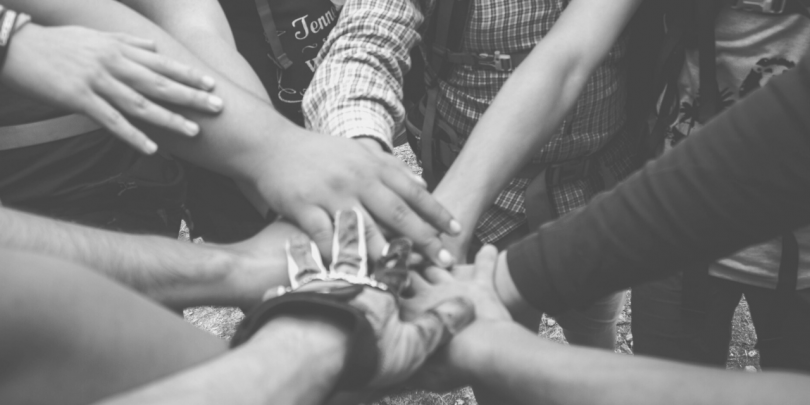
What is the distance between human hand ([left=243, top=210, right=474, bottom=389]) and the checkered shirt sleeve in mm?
291

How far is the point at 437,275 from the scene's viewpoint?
52.4 inches

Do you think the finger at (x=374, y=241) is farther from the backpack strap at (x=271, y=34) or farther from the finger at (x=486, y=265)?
the backpack strap at (x=271, y=34)

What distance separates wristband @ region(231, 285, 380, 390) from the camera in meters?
0.97

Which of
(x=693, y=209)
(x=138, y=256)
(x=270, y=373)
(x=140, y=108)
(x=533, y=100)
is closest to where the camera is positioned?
(x=270, y=373)

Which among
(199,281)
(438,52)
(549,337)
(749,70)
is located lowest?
(549,337)

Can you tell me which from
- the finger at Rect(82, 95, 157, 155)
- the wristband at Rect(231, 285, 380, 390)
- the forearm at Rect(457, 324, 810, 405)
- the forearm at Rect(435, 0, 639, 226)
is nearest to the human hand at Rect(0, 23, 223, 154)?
the finger at Rect(82, 95, 157, 155)

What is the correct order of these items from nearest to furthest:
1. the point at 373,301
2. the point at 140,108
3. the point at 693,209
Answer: the point at 693,209 → the point at 373,301 → the point at 140,108

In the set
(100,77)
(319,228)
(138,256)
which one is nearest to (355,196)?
(319,228)

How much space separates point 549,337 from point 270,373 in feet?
6.61

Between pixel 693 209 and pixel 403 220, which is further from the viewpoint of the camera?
pixel 403 220

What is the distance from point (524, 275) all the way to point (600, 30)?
65 centimetres

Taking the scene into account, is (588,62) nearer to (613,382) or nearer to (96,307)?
(613,382)

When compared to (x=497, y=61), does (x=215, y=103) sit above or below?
below

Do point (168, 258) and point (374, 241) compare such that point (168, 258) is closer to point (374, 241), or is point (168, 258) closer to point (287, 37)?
point (374, 241)
